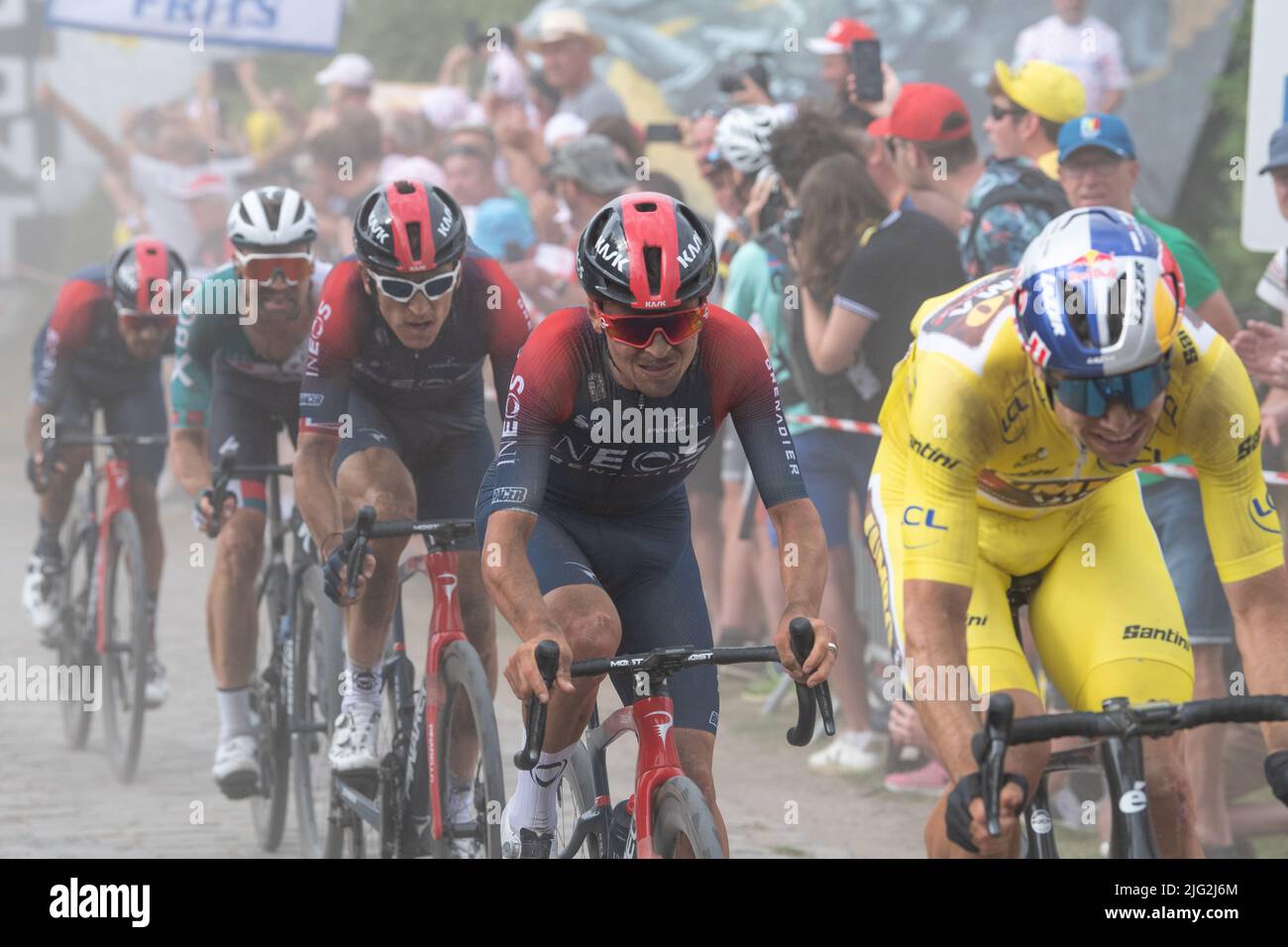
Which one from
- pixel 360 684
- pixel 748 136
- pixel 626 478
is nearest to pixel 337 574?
pixel 360 684

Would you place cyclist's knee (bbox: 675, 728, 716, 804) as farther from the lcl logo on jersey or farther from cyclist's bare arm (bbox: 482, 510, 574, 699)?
the lcl logo on jersey

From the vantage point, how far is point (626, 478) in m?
4.85

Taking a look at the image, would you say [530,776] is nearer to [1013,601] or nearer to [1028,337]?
[1013,601]

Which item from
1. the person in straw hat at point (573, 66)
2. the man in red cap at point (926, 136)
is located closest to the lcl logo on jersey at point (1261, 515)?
the man in red cap at point (926, 136)

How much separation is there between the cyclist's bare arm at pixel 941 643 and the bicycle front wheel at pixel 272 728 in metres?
3.32

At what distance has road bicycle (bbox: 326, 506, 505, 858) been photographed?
559 centimetres

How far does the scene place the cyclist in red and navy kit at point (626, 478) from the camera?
4418 mm

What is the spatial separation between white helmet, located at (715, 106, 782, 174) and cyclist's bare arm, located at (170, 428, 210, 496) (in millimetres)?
2670

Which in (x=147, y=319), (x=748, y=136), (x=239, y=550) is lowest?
(x=239, y=550)

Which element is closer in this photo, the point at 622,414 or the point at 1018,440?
the point at 1018,440

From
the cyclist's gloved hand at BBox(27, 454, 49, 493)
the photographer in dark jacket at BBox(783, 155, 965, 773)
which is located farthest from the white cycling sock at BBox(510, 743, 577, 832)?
the cyclist's gloved hand at BBox(27, 454, 49, 493)

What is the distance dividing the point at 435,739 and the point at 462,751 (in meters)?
0.09

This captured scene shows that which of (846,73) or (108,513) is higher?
(846,73)

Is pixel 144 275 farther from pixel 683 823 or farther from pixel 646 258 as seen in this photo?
pixel 683 823
